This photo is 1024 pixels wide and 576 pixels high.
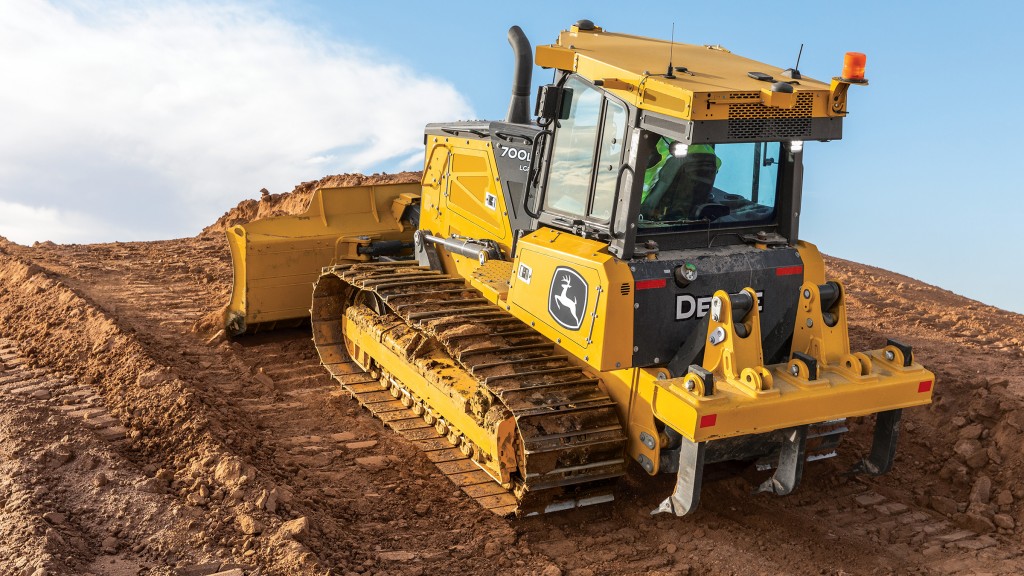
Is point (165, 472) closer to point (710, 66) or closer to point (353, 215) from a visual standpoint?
point (353, 215)

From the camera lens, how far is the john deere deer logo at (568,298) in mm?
6051

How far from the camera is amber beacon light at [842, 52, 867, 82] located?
230 inches

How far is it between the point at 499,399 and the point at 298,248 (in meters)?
4.12

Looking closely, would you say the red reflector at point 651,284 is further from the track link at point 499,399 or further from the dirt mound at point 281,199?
the dirt mound at point 281,199

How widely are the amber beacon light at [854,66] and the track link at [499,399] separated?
2540 millimetres

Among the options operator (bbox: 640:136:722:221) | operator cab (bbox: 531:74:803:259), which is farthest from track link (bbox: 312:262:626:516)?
operator (bbox: 640:136:722:221)

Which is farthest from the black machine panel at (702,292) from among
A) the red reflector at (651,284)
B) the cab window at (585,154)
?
the cab window at (585,154)

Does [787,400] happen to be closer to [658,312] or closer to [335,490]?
[658,312]

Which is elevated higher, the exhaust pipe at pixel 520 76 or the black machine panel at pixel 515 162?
the exhaust pipe at pixel 520 76

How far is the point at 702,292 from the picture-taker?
6.19 meters

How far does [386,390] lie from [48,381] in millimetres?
3183

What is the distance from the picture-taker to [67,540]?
5934 millimetres

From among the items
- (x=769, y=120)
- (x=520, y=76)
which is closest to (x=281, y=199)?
(x=520, y=76)

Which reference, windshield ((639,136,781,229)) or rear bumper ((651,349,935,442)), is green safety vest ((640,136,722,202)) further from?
rear bumper ((651,349,935,442))
